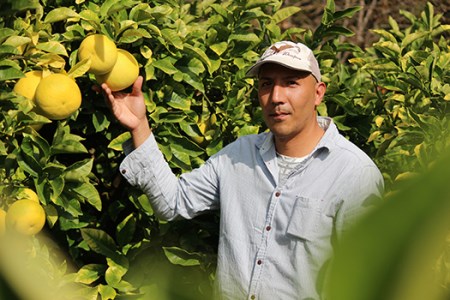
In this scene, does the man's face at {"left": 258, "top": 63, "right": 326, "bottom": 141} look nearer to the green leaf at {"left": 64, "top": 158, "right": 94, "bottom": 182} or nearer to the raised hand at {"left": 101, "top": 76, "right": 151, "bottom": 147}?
the raised hand at {"left": 101, "top": 76, "right": 151, "bottom": 147}

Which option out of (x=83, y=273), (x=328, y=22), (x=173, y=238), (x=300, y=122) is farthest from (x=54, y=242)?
(x=328, y=22)

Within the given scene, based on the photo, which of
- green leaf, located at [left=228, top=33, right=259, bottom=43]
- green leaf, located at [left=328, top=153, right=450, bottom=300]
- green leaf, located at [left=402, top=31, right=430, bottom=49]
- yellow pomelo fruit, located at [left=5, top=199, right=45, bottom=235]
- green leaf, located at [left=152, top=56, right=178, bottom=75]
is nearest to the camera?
green leaf, located at [left=328, top=153, right=450, bottom=300]

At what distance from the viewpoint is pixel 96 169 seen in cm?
271

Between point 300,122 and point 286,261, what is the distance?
1.42 feet

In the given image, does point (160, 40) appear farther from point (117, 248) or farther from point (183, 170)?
point (117, 248)

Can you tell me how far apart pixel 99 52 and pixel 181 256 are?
0.78m

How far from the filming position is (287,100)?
2.25 m

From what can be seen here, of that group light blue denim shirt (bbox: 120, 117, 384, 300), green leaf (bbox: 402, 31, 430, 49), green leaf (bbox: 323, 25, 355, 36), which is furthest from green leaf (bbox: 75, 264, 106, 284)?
green leaf (bbox: 402, 31, 430, 49)

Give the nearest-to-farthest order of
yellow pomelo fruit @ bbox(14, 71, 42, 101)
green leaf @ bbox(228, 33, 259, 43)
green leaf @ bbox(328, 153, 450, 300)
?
green leaf @ bbox(328, 153, 450, 300)
yellow pomelo fruit @ bbox(14, 71, 42, 101)
green leaf @ bbox(228, 33, 259, 43)

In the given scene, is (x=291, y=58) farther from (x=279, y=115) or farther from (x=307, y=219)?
(x=307, y=219)

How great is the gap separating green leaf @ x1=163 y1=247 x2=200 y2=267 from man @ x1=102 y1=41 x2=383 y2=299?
0.51 feet

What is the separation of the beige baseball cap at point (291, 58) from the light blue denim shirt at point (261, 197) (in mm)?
212

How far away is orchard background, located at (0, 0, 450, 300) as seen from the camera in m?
2.21

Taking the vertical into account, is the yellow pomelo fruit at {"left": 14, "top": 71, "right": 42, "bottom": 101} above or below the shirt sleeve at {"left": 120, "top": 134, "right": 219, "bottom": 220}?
above
